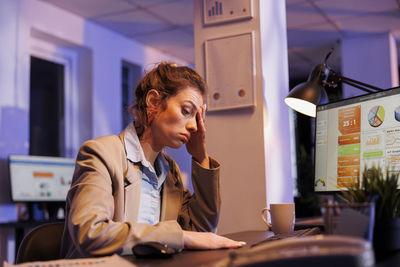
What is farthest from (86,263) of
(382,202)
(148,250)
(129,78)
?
(129,78)

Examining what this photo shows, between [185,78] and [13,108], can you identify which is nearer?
[185,78]

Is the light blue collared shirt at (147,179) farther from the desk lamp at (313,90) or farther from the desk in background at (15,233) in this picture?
the desk in background at (15,233)

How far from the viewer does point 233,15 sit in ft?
7.87

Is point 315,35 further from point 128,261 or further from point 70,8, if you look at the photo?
point 128,261

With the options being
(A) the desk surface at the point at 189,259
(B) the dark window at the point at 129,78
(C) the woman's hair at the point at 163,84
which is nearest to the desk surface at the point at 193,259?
(A) the desk surface at the point at 189,259

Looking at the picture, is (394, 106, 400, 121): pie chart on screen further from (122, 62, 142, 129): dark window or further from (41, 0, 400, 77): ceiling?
(122, 62, 142, 129): dark window

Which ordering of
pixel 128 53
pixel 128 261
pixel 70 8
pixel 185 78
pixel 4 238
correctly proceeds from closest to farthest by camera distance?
pixel 128 261, pixel 185 78, pixel 4 238, pixel 70 8, pixel 128 53

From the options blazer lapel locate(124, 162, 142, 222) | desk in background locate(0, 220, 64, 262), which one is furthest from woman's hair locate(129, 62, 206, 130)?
desk in background locate(0, 220, 64, 262)

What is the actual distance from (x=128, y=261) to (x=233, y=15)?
5.60 feet

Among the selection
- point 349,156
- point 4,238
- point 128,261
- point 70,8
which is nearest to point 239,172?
point 349,156

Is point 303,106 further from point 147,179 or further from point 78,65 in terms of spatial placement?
point 78,65

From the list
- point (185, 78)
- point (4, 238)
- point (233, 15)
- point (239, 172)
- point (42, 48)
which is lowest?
point (4, 238)

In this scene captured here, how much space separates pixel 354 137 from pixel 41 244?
3.56 ft

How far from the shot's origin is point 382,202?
959mm
